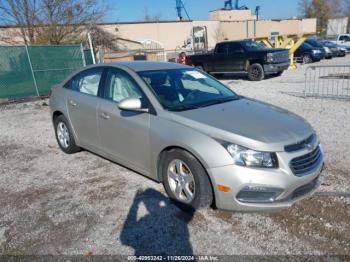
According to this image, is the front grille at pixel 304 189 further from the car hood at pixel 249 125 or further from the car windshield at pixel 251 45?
the car windshield at pixel 251 45

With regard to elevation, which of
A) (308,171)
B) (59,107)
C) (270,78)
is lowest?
(270,78)

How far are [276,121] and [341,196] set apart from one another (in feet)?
3.93

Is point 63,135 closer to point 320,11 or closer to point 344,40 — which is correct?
point 344,40

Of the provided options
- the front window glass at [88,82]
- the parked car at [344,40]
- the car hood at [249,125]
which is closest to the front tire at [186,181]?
the car hood at [249,125]

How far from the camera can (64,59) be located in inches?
503

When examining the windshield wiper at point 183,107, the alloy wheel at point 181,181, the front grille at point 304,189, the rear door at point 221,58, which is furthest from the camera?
the rear door at point 221,58

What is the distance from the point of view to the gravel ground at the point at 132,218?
2807 millimetres

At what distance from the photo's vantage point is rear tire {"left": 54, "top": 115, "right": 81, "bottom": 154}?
514 cm

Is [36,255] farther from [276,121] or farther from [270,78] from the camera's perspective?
[270,78]

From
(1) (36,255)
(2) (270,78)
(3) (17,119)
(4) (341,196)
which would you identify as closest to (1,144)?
(3) (17,119)

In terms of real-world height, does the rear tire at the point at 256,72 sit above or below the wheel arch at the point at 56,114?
below

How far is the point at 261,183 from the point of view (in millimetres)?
2791

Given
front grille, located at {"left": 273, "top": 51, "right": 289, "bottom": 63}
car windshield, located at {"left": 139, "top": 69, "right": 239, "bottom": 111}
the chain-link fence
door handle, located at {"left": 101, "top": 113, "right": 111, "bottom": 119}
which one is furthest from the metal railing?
the chain-link fence

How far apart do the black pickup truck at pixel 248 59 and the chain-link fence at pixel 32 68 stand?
6761 mm
